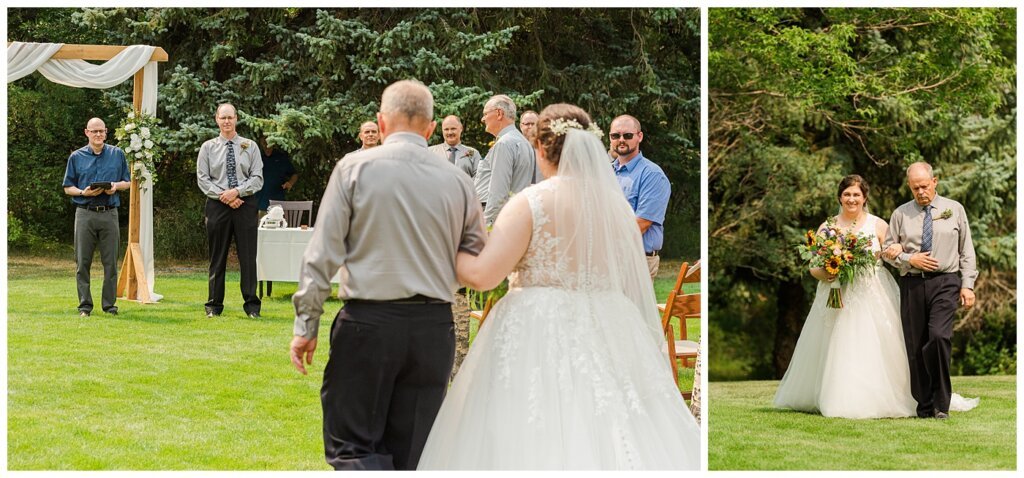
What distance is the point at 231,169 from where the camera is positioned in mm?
9570

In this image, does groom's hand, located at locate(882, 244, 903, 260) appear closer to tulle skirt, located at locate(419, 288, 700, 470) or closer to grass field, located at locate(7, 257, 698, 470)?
grass field, located at locate(7, 257, 698, 470)

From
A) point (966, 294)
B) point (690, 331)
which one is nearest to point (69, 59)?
point (690, 331)

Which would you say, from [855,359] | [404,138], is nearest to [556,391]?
[404,138]

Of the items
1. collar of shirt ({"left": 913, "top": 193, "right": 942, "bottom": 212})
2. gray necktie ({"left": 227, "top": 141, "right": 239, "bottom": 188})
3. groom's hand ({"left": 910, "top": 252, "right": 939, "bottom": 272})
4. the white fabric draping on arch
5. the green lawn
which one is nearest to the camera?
the green lawn

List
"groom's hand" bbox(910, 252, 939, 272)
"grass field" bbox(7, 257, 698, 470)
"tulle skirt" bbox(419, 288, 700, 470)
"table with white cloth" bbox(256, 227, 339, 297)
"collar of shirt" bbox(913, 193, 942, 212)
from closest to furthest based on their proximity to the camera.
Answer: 1. "tulle skirt" bbox(419, 288, 700, 470)
2. "grass field" bbox(7, 257, 698, 470)
3. "groom's hand" bbox(910, 252, 939, 272)
4. "collar of shirt" bbox(913, 193, 942, 212)
5. "table with white cloth" bbox(256, 227, 339, 297)

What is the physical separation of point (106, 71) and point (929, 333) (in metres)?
6.89

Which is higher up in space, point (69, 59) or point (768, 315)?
point (69, 59)

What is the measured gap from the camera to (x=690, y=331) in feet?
37.3

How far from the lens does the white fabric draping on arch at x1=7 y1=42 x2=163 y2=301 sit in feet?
31.0

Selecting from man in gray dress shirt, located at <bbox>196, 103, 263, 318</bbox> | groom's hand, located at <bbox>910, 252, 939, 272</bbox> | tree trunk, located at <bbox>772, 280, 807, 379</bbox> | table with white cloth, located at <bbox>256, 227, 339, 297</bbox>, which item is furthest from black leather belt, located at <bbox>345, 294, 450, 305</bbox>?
tree trunk, located at <bbox>772, 280, 807, 379</bbox>

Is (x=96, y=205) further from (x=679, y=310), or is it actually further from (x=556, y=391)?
(x=556, y=391)

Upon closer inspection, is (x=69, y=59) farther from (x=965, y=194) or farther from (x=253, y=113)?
(x=965, y=194)

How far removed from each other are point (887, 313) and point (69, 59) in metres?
6.84

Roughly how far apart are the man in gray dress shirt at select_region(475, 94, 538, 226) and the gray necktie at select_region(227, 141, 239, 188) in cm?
319
